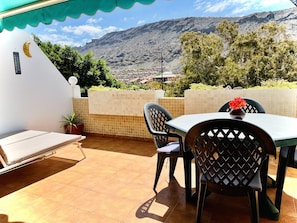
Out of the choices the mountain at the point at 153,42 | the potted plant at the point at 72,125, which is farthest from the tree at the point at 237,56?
the potted plant at the point at 72,125

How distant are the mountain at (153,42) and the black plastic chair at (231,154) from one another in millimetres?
10113

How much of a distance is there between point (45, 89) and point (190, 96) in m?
3.33

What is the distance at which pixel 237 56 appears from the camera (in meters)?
10.6

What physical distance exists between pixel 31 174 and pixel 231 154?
10.2 ft

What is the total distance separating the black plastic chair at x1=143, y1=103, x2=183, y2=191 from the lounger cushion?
70.0 inches

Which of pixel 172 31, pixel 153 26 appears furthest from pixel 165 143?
pixel 153 26

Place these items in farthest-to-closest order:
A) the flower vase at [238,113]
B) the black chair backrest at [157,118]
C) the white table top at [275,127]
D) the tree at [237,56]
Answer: the tree at [237,56] < the black chair backrest at [157,118] < the flower vase at [238,113] < the white table top at [275,127]

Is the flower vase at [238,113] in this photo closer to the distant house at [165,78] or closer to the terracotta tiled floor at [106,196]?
the terracotta tiled floor at [106,196]

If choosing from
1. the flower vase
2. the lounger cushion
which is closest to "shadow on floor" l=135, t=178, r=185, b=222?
the flower vase

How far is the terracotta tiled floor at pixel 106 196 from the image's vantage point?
2.45 metres

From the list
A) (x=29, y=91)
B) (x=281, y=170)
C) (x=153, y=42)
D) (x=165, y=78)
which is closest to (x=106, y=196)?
(x=281, y=170)

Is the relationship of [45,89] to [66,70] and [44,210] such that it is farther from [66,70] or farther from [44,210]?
[66,70]

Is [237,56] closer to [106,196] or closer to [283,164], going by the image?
[283,164]

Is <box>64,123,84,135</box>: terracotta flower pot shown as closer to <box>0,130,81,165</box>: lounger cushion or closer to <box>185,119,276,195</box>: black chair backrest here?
<box>0,130,81,165</box>: lounger cushion
